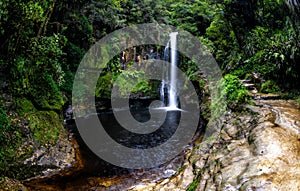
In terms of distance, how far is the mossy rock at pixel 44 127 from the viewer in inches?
321

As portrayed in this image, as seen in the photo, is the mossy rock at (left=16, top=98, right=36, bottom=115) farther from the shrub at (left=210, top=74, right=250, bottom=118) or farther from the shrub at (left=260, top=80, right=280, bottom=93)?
the shrub at (left=260, top=80, right=280, bottom=93)

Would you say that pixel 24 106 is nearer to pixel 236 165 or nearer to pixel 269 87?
pixel 236 165

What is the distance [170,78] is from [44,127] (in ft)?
37.4

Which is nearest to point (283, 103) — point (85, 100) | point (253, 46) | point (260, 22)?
point (253, 46)

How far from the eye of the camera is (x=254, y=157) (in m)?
4.16

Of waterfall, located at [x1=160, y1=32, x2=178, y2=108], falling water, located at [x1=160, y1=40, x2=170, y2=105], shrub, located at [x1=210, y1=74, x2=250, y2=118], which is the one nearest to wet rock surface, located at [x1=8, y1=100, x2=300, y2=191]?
shrub, located at [x1=210, y1=74, x2=250, y2=118]

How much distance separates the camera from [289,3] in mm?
9234

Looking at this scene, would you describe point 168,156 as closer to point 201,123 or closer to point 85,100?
point 201,123

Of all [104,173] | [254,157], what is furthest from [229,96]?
[254,157]

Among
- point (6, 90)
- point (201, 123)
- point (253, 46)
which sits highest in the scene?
point (253, 46)

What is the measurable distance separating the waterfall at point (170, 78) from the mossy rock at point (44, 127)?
30.2 feet

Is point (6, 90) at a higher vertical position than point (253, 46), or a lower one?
lower

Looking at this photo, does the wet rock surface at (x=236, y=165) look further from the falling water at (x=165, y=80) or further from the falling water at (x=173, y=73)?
the falling water at (x=165, y=80)

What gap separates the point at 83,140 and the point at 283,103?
721 centimetres
